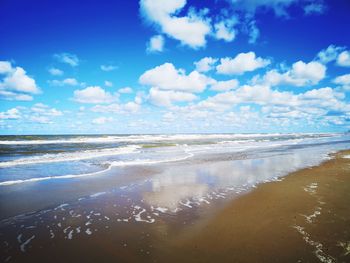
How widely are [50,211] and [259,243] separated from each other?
22.0 ft

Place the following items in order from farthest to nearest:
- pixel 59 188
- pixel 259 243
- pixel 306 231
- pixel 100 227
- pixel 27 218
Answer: pixel 59 188, pixel 27 218, pixel 100 227, pixel 306 231, pixel 259 243

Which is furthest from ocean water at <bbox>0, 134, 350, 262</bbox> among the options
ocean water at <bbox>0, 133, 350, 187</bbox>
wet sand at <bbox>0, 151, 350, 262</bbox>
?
ocean water at <bbox>0, 133, 350, 187</bbox>

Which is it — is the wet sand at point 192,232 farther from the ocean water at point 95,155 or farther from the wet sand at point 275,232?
the ocean water at point 95,155

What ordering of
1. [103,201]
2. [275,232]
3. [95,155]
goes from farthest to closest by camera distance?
[95,155]
[103,201]
[275,232]

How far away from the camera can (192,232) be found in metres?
6.54

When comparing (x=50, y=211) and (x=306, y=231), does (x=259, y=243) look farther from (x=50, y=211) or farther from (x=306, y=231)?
(x=50, y=211)

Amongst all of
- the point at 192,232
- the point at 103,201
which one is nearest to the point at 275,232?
the point at 192,232

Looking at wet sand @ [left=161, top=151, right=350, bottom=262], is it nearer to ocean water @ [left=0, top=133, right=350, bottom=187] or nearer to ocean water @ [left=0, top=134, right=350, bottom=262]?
ocean water @ [left=0, top=134, right=350, bottom=262]

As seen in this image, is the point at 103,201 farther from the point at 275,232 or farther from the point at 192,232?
the point at 275,232

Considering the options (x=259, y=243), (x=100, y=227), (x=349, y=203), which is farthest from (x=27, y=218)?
(x=349, y=203)

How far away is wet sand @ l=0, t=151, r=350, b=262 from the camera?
5.34m

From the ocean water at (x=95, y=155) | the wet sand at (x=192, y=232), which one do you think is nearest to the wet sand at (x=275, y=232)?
the wet sand at (x=192, y=232)

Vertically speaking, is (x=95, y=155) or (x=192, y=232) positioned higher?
(x=95, y=155)

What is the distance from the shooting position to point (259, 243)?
5.83 metres
